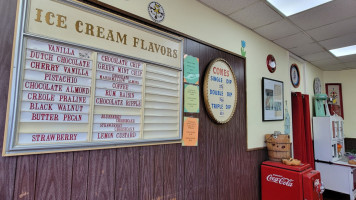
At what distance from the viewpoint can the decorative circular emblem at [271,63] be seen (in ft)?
10.6

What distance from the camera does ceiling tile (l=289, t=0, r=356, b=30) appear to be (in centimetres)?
232

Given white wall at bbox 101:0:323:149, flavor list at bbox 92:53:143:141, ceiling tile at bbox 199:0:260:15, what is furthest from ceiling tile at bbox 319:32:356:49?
flavor list at bbox 92:53:143:141

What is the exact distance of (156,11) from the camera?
70.8 inches

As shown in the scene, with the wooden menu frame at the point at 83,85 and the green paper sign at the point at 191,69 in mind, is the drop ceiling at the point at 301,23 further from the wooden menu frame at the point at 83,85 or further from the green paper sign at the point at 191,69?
the wooden menu frame at the point at 83,85

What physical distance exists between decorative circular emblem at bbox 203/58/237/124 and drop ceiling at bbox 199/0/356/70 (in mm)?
669

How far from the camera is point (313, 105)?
4.74 metres

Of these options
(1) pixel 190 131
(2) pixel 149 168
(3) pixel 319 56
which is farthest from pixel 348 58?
(2) pixel 149 168

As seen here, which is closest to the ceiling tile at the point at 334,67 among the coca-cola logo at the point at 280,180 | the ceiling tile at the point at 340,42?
the ceiling tile at the point at 340,42

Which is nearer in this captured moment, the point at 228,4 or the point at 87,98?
the point at 87,98

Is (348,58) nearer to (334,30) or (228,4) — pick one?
(334,30)

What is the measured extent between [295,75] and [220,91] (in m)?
2.70

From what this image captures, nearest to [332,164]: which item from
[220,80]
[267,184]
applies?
[267,184]

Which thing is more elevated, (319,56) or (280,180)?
(319,56)

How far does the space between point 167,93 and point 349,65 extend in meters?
5.36
